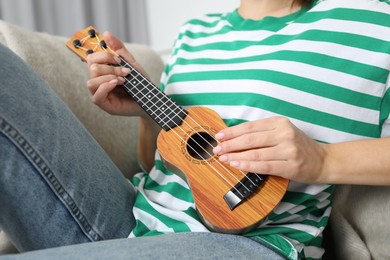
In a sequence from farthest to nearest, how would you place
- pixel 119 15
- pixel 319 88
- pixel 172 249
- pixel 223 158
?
pixel 119 15
pixel 319 88
pixel 223 158
pixel 172 249

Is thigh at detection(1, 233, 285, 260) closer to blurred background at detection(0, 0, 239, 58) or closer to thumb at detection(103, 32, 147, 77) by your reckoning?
thumb at detection(103, 32, 147, 77)

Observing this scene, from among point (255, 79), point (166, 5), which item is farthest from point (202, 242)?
point (166, 5)

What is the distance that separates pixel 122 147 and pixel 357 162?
584mm

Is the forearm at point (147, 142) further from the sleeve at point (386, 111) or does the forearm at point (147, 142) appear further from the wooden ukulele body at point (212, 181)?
the sleeve at point (386, 111)

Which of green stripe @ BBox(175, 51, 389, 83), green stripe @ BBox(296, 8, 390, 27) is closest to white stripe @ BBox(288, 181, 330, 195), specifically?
green stripe @ BBox(175, 51, 389, 83)

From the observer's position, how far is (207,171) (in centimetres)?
74

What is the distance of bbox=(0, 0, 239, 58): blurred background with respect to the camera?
196 cm

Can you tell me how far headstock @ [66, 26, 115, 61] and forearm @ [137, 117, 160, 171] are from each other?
179mm

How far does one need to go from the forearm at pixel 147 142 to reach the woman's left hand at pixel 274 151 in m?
0.30

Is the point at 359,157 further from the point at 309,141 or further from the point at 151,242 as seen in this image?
the point at 151,242

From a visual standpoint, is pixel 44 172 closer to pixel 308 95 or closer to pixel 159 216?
pixel 159 216

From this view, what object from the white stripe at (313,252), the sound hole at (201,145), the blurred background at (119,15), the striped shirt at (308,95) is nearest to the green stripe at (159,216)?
the striped shirt at (308,95)

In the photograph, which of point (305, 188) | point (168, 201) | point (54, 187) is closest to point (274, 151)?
point (305, 188)

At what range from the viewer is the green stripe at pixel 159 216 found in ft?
2.55
